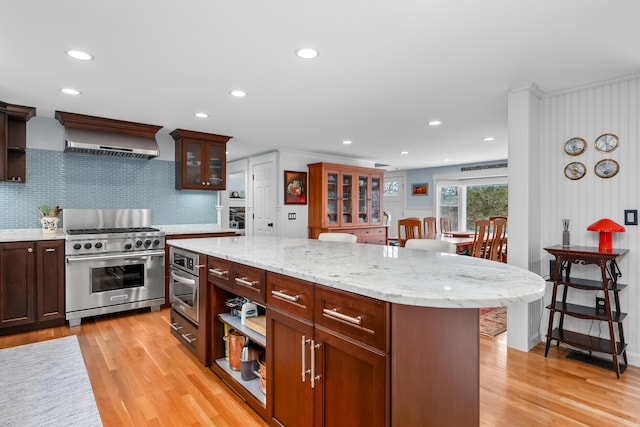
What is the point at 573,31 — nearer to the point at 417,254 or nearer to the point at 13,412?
the point at 417,254

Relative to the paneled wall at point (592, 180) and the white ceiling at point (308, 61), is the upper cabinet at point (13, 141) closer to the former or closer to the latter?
the white ceiling at point (308, 61)

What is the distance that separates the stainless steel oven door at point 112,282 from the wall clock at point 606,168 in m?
4.36

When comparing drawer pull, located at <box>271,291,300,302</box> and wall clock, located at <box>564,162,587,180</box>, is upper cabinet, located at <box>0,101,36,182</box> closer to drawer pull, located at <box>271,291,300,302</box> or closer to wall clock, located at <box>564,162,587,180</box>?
drawer pull, located at <box>271,291,300,302</box>

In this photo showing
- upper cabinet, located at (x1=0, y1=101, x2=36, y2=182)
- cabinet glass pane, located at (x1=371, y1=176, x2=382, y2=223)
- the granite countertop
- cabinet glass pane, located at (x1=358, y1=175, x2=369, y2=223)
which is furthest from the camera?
cabinet glass pane, located at (x1=371, y1=176, x2=382, y2=223)

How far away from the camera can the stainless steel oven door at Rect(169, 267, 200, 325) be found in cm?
257

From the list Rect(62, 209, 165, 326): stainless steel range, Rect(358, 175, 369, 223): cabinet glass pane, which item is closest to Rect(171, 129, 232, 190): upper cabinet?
Rect(62, 209, 165, 326): stainless steel range

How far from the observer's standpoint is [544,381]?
2.41m

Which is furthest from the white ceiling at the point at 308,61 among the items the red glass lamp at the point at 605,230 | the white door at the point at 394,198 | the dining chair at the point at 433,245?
the white door at the point at 394,198

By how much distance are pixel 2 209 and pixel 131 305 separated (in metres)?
1.65

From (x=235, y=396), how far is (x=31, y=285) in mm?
2607

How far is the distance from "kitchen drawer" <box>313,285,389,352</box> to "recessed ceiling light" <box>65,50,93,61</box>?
2242 millimetres

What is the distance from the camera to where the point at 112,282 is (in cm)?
381

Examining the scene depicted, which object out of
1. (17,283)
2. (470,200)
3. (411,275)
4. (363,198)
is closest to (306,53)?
(411,275)

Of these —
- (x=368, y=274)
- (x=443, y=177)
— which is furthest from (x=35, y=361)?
(x=443, y=177)
